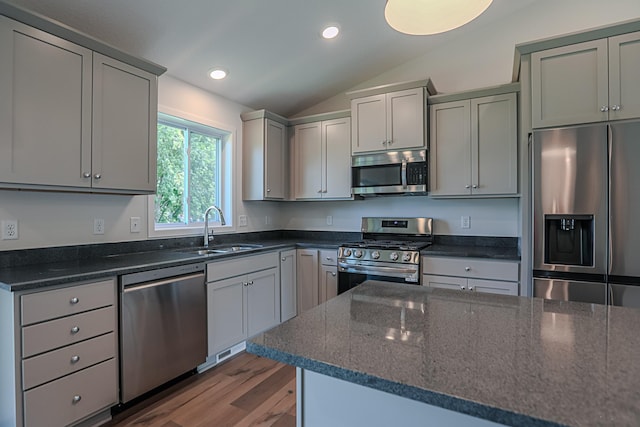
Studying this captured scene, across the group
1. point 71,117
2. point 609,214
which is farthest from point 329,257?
point 71,117

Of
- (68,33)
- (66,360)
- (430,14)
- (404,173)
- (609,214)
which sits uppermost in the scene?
(68,33)

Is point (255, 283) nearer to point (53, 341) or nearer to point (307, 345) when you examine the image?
point (53, 341)

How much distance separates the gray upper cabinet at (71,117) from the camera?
5.64 feet

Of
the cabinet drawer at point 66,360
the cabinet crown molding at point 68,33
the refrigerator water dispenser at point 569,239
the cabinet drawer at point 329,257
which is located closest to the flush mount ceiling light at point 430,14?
the refrigerator water dispenser at point 569,239

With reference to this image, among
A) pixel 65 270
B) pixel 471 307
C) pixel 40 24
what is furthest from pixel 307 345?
pixel 40 24

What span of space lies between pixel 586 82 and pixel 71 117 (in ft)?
10.6

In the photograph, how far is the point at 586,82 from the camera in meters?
2.19

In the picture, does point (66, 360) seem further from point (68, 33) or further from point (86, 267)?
point (68, 33)

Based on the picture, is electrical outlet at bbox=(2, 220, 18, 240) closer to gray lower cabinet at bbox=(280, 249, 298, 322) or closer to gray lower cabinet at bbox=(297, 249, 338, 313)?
gray lower cabinet at bbox=(280, 249, 298, 322)

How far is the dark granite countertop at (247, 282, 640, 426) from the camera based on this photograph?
0.57m

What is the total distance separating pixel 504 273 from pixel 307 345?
228 centimetres

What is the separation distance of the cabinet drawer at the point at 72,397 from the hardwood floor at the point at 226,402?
20 centimetres

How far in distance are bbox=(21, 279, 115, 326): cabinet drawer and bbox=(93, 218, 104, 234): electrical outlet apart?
671 mm

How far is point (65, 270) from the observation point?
1827 mm
